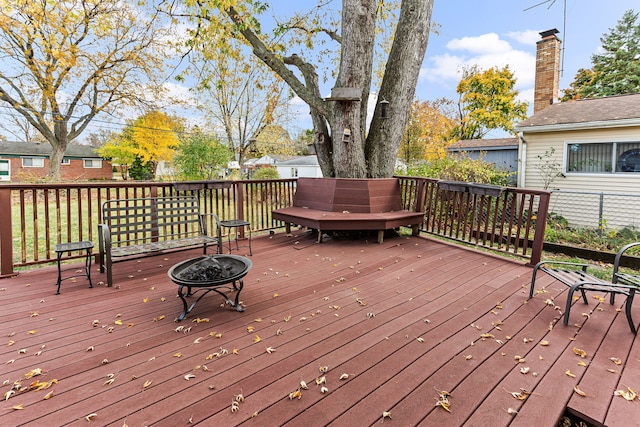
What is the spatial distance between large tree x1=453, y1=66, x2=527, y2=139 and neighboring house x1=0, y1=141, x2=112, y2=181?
26349mm

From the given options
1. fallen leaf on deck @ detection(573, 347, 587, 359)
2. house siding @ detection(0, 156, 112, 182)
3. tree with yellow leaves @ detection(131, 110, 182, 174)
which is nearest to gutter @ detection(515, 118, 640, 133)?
fallen leaf on deck @ detection(573, 347, 587, 359)

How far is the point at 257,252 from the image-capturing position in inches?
183

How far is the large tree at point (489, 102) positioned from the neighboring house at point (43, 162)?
26.3m

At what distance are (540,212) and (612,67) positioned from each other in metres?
21.9

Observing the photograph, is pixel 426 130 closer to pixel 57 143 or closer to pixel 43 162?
pixel 57 143

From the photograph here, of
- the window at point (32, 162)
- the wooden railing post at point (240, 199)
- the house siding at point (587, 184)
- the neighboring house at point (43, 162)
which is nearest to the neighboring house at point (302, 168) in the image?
→ the neighboring house at point (43, 162)

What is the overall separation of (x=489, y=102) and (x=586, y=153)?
11455 millimetres

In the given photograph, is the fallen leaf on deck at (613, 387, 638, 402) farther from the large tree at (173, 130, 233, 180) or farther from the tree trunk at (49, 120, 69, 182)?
the tree trunk at (49, 120, 69, 182)

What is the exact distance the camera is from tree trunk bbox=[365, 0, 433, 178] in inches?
208

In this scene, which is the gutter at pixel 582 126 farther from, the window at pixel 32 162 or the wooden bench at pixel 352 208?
the window at pixel 32 162

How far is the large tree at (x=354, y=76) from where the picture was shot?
519 centimetres

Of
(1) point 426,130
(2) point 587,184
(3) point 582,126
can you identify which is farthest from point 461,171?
(1) point 426,130

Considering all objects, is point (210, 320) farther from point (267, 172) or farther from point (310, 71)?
point (267, 172)

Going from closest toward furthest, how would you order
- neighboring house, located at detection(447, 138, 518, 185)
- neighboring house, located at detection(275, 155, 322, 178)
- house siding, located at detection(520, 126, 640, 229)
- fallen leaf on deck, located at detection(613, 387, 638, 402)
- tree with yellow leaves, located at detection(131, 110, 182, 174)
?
fallen leaf on deck, located at detection(613, 387, 638, 402), house siding, located at detection(520, 126, 640, 229), neighboring house, located at detection(447, 138, 518, 185), tree with yellow leaves, located at detection(131, 110, 182, 174), neighboring house, located at detection(275, 155, 322, 178)
